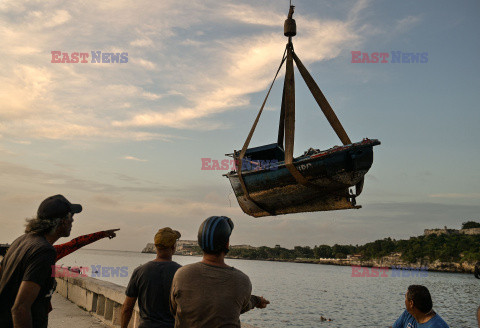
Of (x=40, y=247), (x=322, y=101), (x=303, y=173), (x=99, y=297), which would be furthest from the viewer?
(x=322, y=101)

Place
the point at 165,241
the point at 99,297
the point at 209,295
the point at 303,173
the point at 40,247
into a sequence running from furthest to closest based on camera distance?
the point at 99,297, the point at 303,173, the point at 165,241, the point at 40,247, the point at 209,295

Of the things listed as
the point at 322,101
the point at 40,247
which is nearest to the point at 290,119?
the point at 322,101

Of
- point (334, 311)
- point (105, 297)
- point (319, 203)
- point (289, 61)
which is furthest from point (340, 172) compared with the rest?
point (334, 311)

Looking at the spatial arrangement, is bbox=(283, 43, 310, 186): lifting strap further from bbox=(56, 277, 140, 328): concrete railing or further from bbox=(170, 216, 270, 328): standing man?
bbox=(170, 216, 270, 328): standing man

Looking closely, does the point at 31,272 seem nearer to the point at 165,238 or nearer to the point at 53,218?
the point at 53,218

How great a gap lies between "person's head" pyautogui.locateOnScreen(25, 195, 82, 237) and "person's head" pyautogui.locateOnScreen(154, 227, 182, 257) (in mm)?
989

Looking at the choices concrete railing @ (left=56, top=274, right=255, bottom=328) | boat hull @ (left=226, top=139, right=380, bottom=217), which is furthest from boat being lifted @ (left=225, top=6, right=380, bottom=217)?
concrete railing @ (left=56, top=274, right=255, bottom=328)

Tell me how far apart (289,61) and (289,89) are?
0.81 meters

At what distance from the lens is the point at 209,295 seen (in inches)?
106

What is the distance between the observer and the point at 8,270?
290cm

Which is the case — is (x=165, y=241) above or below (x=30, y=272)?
above

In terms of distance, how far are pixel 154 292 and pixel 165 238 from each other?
20.7 inches

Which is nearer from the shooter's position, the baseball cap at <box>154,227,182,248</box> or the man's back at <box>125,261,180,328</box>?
the man's back at <box>125,261,180,328</box>

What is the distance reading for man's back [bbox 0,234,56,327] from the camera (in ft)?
9.22
